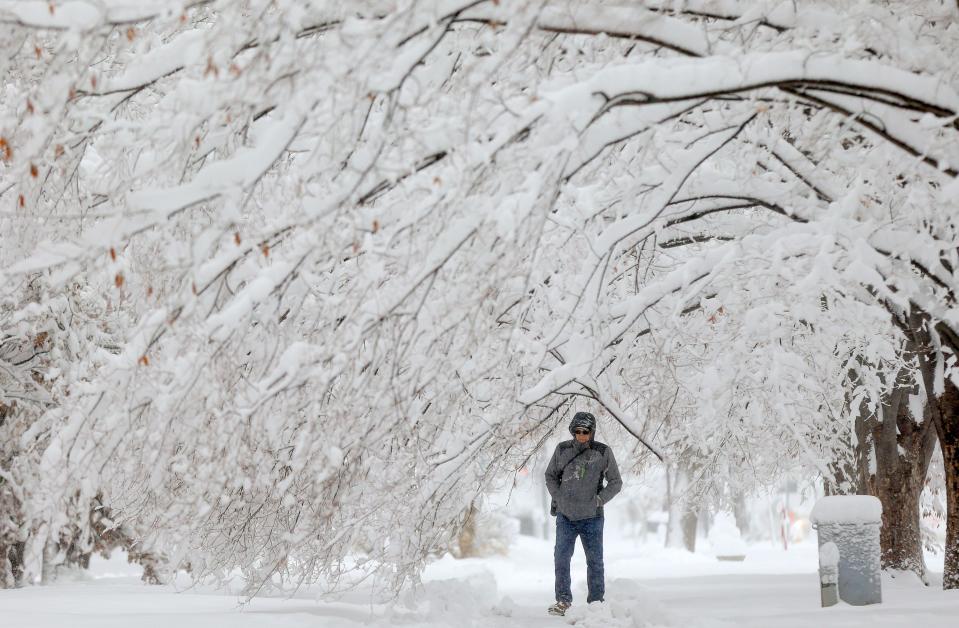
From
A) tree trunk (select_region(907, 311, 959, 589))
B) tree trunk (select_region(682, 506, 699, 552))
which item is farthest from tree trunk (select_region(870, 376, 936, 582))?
tree trunk (select_region(682, 506, 699, 552))

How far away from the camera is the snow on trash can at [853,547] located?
8.16 m

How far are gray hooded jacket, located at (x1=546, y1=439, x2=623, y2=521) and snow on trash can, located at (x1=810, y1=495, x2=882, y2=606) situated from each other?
1.65m

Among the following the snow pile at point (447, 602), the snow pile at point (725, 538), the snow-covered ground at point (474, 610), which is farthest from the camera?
the snow pile at point (725, 538)

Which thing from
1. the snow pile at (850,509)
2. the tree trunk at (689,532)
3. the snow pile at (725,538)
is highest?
the snow pile at (850,509)

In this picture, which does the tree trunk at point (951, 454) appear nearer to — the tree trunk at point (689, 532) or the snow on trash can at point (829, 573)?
the snow on trash can at point (829, 573)

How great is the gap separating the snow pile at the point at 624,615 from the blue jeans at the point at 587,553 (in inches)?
16.7

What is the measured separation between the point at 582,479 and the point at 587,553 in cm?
61

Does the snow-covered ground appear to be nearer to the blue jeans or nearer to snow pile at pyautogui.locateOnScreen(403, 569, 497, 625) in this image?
snow pile at pyautogui.locateOnScreen(403, 569, 497, 625)

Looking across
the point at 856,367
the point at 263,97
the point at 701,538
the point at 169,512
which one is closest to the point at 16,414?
the point at 169,512

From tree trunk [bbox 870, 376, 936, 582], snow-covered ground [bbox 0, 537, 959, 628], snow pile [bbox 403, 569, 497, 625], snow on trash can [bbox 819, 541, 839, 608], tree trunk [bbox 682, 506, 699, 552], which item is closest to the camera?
snow-covered ground [bbox 0, 537, 959, 628]

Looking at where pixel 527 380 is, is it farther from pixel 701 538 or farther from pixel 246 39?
pixel 701 538

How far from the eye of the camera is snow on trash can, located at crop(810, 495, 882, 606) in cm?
816

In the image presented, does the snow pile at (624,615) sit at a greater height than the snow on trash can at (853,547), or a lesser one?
lesser

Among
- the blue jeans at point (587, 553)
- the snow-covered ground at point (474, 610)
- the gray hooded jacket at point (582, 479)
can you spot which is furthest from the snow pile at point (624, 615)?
the gray hooded jacket at point (582, 479)
